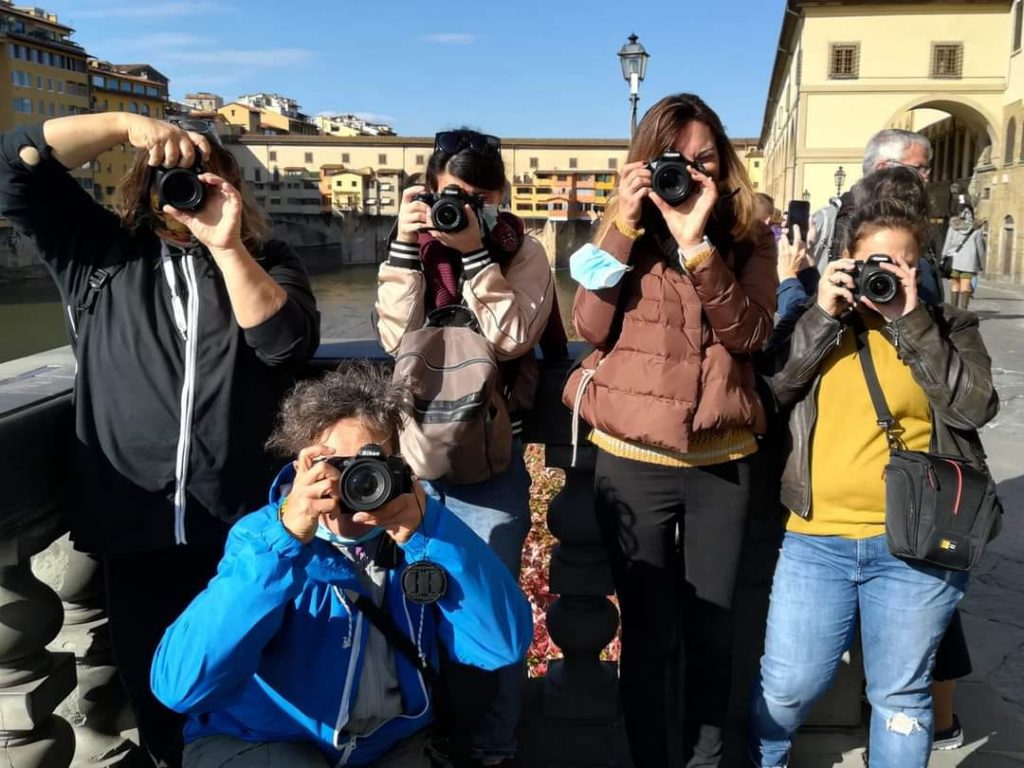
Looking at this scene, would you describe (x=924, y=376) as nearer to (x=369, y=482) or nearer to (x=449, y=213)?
(x=449, y=213)

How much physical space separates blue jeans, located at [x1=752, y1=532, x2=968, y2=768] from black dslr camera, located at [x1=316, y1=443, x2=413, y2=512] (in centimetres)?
112

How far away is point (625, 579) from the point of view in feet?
7.09

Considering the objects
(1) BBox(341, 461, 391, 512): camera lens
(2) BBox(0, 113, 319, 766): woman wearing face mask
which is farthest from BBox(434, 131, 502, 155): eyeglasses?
(1) BBox(341, 461, 391, 512): camera lens

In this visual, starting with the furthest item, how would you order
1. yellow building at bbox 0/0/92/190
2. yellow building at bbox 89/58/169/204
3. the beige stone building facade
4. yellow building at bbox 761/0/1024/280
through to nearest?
the beige stone building facade → yellow building at bbox 89/58/169/204 → yellow building at bbox 0/0/92/190 → yellow building at bbox 761/0/1024/280

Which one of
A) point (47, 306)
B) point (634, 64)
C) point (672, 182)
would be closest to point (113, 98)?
point (47, 306)

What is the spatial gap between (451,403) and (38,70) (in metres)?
71.4

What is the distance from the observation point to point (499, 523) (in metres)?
2.21

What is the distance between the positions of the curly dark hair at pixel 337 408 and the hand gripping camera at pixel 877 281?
1044 mm

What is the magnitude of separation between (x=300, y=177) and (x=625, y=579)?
83.8 metres

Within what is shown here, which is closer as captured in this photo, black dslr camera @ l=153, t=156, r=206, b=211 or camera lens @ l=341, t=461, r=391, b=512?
camera lens @ l=341, t=461, r=391, b=512

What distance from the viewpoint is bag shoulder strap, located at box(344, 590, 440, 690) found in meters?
1.72

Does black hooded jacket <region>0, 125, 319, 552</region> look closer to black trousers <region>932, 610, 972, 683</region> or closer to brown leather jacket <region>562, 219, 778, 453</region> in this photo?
brown leather jacket <region>562, 219, 778, 453</region>

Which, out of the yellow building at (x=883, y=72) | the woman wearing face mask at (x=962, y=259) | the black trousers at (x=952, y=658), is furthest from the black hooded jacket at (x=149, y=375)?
the yellow building at (x=883, y=72)

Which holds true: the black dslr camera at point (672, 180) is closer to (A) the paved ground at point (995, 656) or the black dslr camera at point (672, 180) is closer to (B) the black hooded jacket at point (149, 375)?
(B) the black hooded jacket at point (149, 375)
